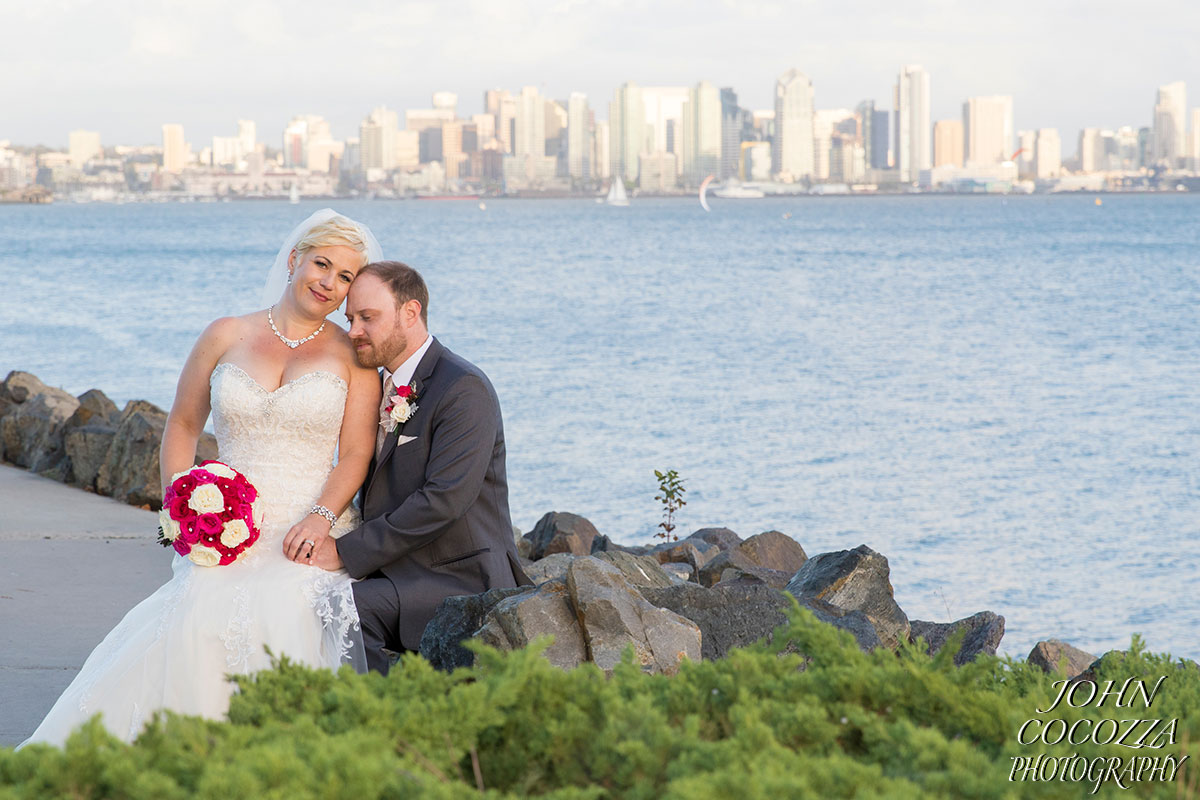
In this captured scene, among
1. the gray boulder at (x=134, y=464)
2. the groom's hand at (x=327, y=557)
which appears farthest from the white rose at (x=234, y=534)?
the gray boulder at (x=134, y=464)

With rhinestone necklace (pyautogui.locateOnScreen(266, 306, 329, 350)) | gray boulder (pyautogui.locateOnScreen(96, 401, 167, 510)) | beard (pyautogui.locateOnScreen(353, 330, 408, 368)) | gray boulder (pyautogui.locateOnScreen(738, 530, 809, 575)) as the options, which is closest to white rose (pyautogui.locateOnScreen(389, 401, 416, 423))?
beard (pyautogui.locateOnScreen(353, 330, 408, 368))

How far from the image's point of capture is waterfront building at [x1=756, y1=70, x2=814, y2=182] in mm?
185625

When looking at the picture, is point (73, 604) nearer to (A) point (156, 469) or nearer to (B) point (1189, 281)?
(A) point (156, 469)

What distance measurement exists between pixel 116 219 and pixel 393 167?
178ft

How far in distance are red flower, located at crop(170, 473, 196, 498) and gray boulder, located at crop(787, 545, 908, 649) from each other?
2956 millimetres

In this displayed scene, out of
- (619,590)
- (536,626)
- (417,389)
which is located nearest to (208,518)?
(417,389)

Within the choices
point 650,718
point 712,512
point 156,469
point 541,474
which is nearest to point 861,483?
point 712,512

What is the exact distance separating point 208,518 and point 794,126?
194627mm

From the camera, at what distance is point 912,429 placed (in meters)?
18.9

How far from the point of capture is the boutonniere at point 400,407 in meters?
5.05

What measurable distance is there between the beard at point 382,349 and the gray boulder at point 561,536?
4.34 meters

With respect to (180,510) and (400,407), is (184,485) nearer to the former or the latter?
(180,510)

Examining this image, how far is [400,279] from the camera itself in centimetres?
507

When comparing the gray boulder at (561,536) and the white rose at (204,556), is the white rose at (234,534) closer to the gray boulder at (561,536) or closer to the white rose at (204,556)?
the white rose at (204,556)
